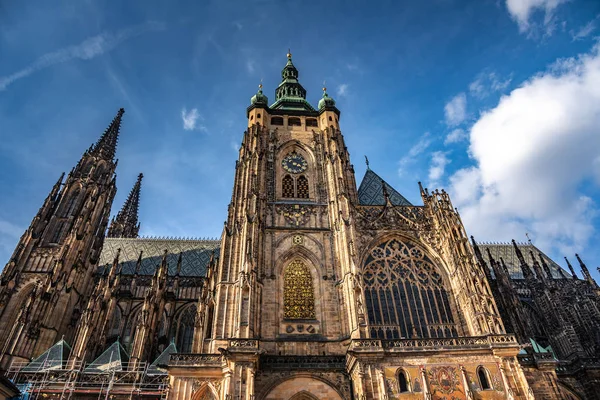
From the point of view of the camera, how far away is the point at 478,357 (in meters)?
19.3

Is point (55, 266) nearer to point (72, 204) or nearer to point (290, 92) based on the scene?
point (72, 204)

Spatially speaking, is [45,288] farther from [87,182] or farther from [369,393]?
[369,393]

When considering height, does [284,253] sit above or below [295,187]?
below

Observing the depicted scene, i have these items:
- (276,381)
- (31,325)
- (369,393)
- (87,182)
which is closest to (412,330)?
(369,393)

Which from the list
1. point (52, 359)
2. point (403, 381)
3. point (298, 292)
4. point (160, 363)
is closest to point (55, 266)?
point (52, 359)

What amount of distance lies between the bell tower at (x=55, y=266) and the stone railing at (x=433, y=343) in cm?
2296

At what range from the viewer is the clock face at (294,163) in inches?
1197

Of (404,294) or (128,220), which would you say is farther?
(128,220)

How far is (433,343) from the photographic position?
19672mm

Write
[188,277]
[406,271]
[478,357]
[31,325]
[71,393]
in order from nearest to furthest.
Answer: [478,357] → [71,393] → [406,271] → [31,325] → [188,277]

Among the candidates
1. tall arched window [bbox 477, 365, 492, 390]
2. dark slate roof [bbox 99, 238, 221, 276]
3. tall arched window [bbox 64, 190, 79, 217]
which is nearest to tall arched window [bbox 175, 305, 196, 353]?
dark slate roof [bbox 99, 238, 221, 276]

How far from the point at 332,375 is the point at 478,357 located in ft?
24.3

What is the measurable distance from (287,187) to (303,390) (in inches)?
578

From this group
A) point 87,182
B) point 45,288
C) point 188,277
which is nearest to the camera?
point 45,288
